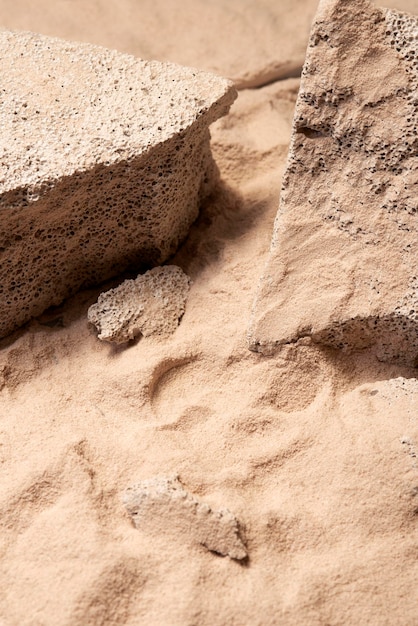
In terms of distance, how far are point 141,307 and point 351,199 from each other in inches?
25.1

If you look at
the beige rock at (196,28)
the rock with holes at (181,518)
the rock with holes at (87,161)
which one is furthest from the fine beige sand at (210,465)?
the beige rock at (196,28)

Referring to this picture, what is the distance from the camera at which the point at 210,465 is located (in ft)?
6.17

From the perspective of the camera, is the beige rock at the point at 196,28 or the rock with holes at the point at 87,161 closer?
the rock with holes at the point at 87,161

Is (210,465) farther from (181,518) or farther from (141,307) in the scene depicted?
(141,307)

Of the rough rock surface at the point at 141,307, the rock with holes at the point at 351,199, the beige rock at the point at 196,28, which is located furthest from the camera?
the beige rock at the point at 196,28

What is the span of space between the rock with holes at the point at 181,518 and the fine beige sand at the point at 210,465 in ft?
0.06

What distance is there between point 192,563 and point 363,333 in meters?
0.73

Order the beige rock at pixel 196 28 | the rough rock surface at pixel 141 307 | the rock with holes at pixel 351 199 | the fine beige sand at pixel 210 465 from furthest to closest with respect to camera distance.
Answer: the beige rock at pixel 196 28 → the rough rock surface at pixel 141 307 → the rock with holes at pixel 351 199 → the fine beige sand at pixel 210 465

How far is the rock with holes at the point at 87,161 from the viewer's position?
2.00 metres

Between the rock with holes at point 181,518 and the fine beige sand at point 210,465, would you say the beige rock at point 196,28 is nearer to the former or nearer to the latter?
the fine beige sand at point 210,465

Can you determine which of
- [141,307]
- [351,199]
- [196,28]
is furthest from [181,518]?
[196,28]

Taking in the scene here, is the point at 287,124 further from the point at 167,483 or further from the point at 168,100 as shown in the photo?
the point at 167,483

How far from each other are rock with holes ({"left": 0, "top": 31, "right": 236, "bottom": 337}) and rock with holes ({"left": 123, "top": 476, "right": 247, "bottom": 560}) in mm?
708

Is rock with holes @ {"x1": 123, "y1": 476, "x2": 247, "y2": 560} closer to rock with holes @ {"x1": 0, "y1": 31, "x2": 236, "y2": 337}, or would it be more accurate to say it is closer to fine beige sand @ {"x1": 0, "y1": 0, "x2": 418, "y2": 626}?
fine beige sand @ {"x1": 0, "y1": 0, "x2": 418, "y2": 626}
